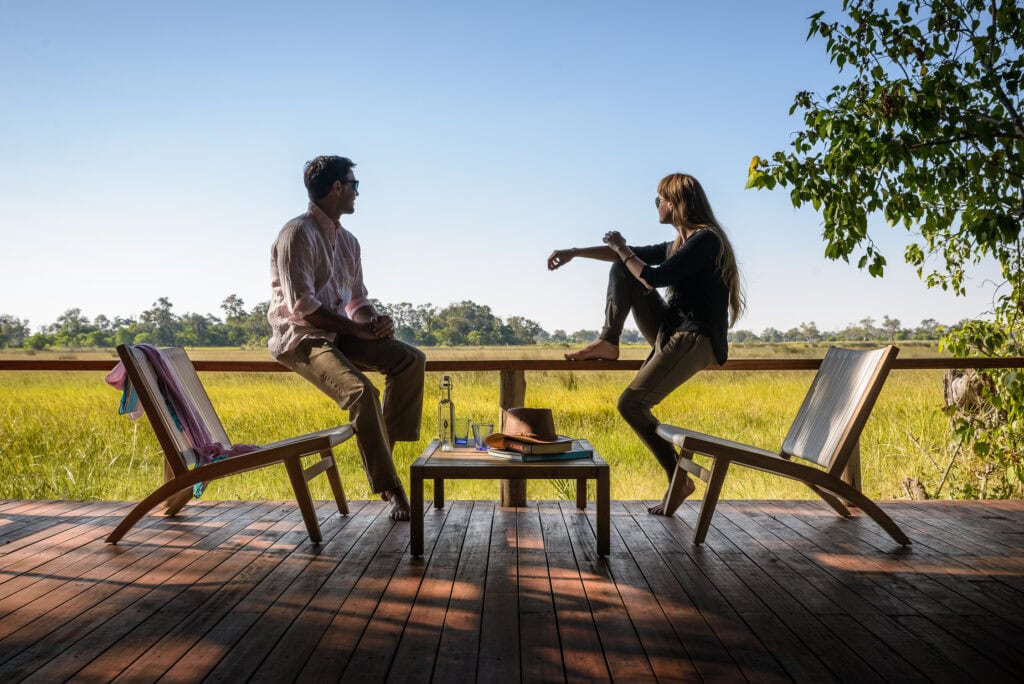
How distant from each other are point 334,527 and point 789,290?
18.9 meters

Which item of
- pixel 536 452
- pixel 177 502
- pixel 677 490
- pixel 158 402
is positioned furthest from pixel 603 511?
pixel 177 502

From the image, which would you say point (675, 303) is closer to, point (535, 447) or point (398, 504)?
point (535, 447)

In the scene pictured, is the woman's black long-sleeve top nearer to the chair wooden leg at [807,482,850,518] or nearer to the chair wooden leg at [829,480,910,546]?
the chair wooden leg at [807,482,850,518]

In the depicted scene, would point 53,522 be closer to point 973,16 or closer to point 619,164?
point 973,16

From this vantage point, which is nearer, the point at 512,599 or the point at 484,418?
the point at 512,599

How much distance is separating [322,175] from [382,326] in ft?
2.48

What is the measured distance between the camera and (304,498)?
3234mm

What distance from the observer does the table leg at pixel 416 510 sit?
9.75 feet

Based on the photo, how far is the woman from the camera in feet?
12.3

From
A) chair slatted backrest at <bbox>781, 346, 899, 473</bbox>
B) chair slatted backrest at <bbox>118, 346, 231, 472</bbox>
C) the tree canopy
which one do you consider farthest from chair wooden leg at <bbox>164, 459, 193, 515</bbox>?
the tree canopy

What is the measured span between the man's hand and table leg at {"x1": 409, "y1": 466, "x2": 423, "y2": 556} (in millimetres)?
1065

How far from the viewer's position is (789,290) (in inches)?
821

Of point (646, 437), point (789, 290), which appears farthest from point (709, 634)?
point (789, 290)

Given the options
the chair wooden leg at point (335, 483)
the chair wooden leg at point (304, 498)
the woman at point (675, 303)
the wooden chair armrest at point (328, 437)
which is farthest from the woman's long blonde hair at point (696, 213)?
the chair wooden leg at point (304, 498)
